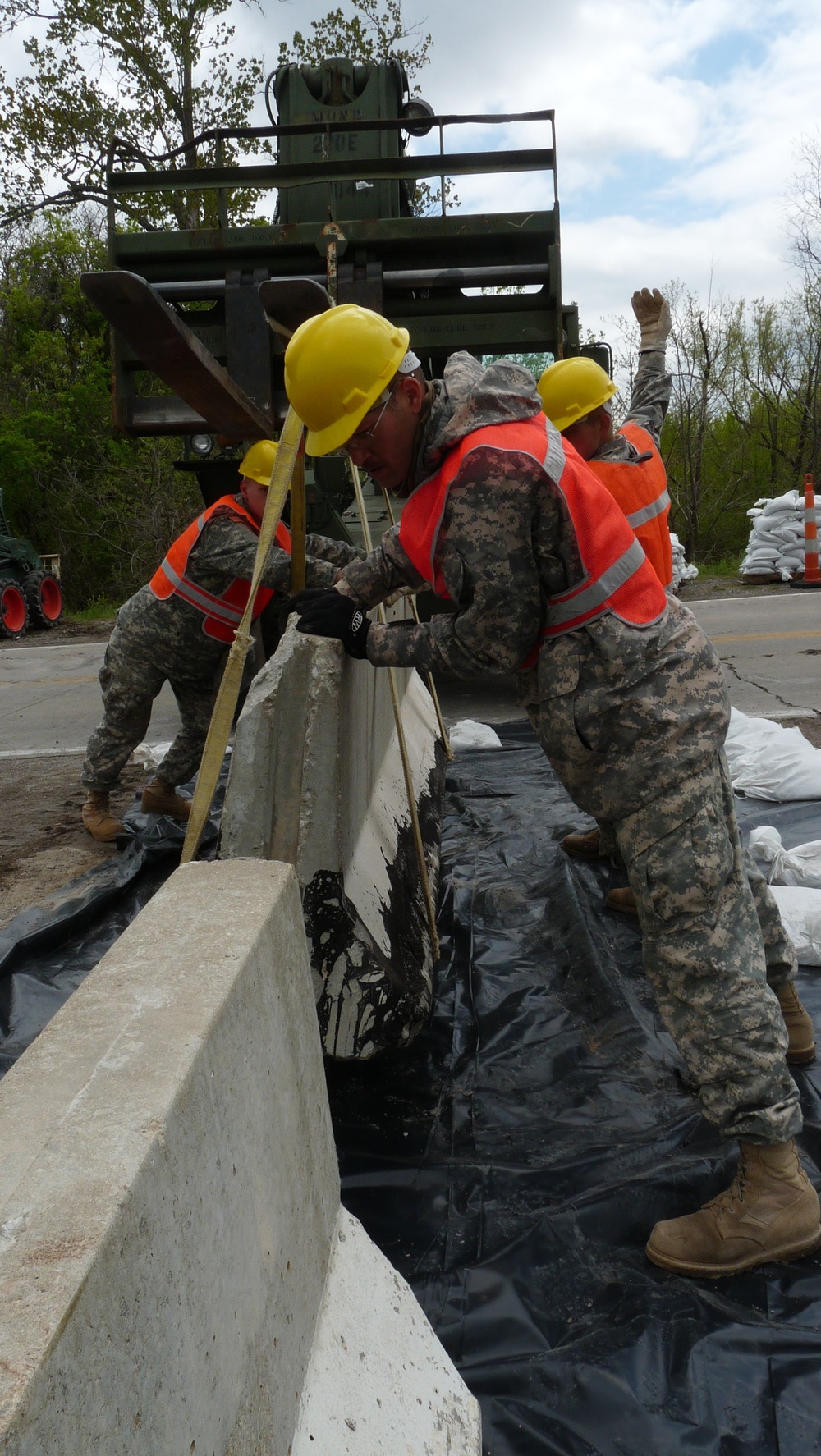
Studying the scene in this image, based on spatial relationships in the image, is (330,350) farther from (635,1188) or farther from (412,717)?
(412,717)

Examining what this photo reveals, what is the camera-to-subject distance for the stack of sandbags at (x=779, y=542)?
14508 millimetres

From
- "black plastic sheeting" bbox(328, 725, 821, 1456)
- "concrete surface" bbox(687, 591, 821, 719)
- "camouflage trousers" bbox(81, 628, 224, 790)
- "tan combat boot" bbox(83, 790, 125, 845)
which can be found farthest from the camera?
"concrete surface" bbox(687, 591, 821, 719)

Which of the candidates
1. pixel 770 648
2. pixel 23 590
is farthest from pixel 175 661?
pixel 23 590

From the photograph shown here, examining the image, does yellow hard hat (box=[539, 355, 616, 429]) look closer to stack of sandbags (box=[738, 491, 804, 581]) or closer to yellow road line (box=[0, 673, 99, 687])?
yellow road line (box=[0, 673, 99, 687])

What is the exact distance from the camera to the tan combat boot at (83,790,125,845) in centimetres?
503

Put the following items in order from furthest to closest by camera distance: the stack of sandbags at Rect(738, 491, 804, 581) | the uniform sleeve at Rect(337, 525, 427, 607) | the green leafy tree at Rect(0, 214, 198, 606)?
the green leafy tree at Rect(0, 214, 198, 606)
the stack of sandbags at Rect(738, 491, 804, 581)
the uniform sleeve at Rect(337, 525, 427, 607)

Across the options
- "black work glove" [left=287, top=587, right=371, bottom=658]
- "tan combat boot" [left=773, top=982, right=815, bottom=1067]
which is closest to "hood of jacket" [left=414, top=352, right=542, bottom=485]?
"black work glove" [left=287, top=587, right=371, bottom=658]

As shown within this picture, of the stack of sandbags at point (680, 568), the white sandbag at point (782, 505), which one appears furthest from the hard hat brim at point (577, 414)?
the white sandbag at point (782, 505)

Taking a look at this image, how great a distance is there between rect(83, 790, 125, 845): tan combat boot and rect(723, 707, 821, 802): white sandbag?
9.63 ft

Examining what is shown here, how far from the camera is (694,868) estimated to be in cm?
216

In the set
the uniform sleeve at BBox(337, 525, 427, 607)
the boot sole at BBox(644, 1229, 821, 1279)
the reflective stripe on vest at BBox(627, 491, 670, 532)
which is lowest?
the boot sole at BBox(644, 1229, 821, 1279)

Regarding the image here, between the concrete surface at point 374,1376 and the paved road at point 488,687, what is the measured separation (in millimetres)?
5034

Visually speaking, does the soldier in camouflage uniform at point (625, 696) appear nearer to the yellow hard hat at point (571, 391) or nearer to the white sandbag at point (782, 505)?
the yellow hard hat at point (571, 391)

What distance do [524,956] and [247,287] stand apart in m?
4.94
